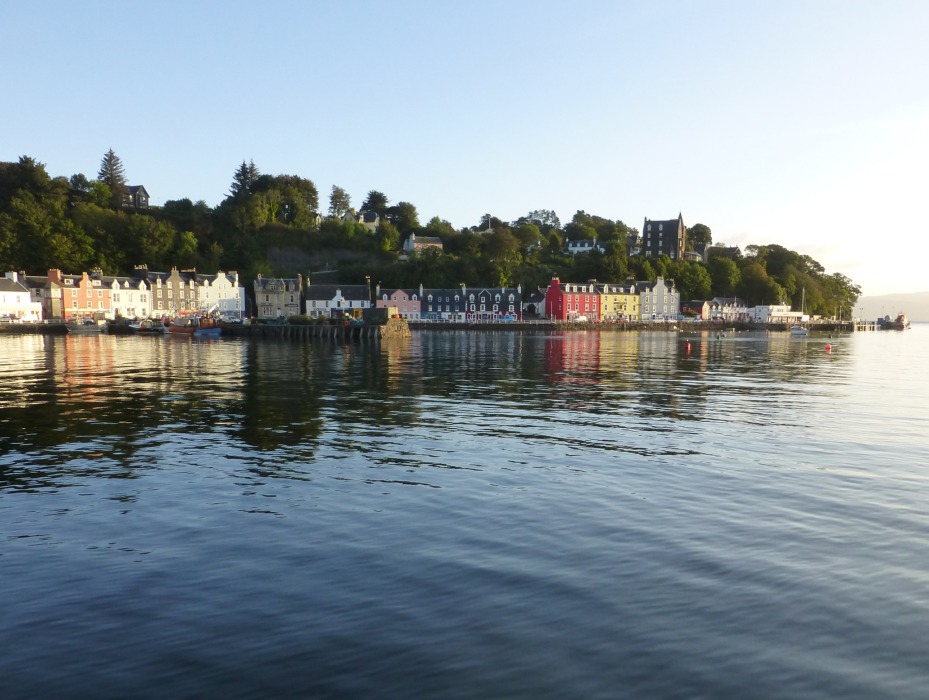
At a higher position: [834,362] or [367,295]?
[367,295]

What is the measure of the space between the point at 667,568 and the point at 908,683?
3.59m

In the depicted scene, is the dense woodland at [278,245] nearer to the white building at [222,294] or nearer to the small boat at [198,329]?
the white building at [222,294]

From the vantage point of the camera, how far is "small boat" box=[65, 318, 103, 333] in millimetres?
104062

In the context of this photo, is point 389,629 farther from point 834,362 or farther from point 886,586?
point 834,362

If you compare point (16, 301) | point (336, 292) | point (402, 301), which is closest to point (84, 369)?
point (16, 301)

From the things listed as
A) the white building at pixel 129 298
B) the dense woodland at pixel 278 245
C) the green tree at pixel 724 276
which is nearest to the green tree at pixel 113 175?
the dense woodland at pixel 278 245

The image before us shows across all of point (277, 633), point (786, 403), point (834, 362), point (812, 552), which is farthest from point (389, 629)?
point (834, 362)

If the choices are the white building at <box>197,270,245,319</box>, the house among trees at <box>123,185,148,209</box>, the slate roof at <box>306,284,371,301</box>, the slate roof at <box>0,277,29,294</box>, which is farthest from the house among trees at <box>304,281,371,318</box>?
the house among trees at <box>123,185,148,209</box>

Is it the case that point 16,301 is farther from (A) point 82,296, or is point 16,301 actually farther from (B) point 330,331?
(B) point 330,331

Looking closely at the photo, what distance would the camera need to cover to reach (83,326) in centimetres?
10531

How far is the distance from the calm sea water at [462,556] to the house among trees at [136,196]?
557ft

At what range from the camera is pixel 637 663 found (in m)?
7.58

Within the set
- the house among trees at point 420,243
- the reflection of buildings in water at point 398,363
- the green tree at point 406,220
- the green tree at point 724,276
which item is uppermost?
the green tree at point 406,220

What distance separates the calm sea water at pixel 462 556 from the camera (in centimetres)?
745
